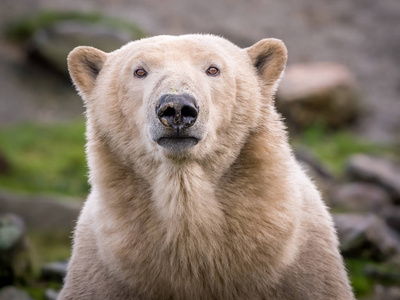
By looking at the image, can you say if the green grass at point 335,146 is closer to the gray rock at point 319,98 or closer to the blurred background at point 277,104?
the blurred background at point 277,104

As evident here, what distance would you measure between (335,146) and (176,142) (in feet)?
34.6

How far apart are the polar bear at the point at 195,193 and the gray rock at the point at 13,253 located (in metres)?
2.34

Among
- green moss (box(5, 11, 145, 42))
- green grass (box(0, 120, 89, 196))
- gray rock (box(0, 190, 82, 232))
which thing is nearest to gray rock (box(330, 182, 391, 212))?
gray rock (box(0, 190, 82, 232))

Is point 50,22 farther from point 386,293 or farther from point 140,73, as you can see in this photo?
point 140,73

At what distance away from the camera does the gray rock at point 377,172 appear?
10.5 m

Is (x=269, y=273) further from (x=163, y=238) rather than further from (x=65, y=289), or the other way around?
(x=65, y=289)

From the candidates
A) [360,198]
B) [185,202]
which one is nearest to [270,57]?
[185,202]

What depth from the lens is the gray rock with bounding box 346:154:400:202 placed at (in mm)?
10531

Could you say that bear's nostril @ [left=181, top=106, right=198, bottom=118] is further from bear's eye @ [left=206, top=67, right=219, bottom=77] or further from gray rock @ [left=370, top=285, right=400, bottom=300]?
gray rock @ [left=370, top=285, right=400, bottom=300]

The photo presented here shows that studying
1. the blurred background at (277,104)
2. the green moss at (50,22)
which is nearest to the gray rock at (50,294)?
the blurred background at (277,104)

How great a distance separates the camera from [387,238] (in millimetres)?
7973

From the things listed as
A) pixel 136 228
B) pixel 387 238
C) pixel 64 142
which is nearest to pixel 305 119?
pixel 64 142

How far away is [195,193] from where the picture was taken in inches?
165

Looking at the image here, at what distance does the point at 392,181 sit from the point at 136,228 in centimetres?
741
